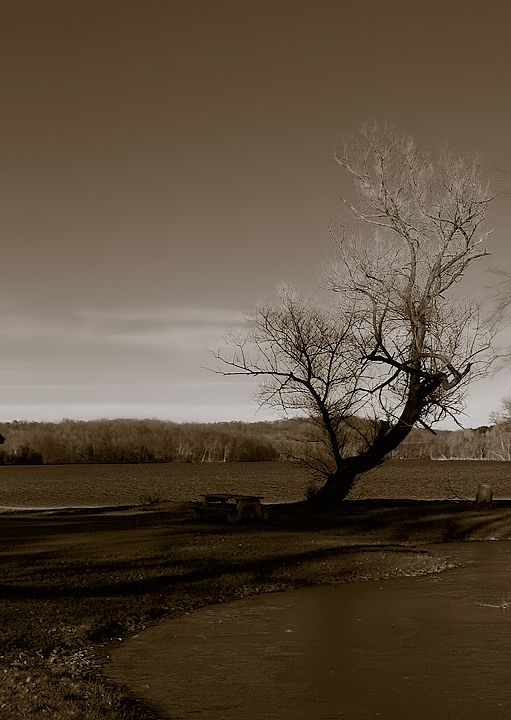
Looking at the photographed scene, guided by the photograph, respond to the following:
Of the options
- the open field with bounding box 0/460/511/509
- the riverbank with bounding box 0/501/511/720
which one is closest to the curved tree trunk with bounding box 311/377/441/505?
the riverbank with bounding box 0/501/511/720

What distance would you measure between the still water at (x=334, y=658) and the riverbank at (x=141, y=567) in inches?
20.9

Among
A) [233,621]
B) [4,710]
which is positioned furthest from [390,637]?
[4,710]

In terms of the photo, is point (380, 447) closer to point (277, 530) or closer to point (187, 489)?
point (277, 530)

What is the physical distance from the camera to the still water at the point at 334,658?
292 inches

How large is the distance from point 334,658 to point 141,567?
6270 millimetres

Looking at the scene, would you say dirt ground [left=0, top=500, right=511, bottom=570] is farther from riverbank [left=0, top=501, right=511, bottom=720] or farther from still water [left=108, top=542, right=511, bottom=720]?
still water [left=108, top=542, right=511, bottom=720]

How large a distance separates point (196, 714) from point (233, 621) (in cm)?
410

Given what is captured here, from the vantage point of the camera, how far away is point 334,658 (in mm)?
9125

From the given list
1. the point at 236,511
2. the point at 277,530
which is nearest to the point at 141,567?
the point at 277,530

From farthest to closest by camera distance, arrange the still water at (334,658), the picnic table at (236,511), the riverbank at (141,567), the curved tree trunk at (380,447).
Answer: the curved tree trunk at (380,447) < the picnic table at (236,511) < the riverbank at (141,567) < the still water at (334,658)

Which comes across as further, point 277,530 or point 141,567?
point 277,530

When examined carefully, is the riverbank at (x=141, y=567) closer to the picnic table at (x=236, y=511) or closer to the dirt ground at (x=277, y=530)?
the dirt ground at (x=277, y=530)

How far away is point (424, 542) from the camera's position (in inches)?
828

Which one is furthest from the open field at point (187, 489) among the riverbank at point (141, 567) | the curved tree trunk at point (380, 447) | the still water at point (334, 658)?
the still water at point (334, 658)
